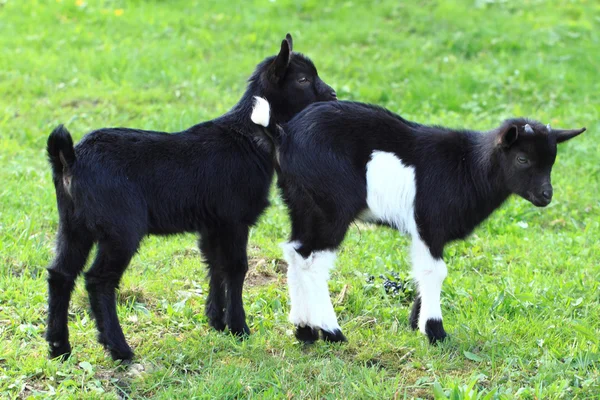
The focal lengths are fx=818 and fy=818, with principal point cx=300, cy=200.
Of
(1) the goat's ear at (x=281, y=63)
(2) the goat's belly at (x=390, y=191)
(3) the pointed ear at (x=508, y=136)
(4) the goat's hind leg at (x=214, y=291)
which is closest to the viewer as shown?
(3) the pointed ear at (x=508, y=136)

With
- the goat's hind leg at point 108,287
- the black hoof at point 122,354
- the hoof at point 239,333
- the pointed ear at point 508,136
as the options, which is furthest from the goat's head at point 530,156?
the black hoof at point 122,354

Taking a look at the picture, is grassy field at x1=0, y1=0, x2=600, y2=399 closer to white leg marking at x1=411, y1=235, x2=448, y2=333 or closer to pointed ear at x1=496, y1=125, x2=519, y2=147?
white leg marking at x1=411, y1=235, x2=448, y2=333

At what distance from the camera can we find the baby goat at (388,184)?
4695 millimetres

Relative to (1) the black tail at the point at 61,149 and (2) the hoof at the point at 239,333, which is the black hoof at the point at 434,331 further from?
(1) the black tail at the point at 61,149

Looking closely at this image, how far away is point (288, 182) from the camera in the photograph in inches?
188

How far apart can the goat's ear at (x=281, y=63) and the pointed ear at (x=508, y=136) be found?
1423 millimetres

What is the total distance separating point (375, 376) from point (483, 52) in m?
7.72

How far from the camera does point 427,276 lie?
4.84 metres

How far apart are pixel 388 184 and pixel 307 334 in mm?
1003

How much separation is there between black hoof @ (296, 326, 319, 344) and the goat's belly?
2.38ft

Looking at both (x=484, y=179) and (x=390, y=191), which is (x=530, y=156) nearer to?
(x=484, y=179)

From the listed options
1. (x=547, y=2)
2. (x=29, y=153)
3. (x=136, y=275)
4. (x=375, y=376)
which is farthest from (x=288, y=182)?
(x=547, y=2)

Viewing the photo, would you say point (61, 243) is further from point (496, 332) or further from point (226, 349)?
point (496, 332)

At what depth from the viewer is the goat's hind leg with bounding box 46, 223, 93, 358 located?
4.48 meters
